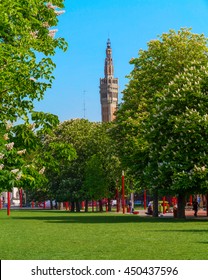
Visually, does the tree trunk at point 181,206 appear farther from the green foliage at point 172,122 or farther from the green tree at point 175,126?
the green foliage at point 172,122

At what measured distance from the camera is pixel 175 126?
53250mm

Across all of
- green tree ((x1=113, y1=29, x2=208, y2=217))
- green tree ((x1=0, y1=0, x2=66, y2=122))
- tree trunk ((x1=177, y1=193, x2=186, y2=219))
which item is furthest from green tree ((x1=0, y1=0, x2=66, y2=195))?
tree trunk ((x1=177, y1=193, x2=186, y2=219))

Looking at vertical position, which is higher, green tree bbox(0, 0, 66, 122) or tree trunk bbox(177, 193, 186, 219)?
green tree bbox(0, 0, 66, 122)

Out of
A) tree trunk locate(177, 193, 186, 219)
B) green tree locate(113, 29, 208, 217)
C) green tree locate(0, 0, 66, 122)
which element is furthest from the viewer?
tree trunk locate(177, 193, 186, 219)

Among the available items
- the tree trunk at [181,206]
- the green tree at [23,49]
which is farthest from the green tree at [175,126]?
the green tree at [23,49]

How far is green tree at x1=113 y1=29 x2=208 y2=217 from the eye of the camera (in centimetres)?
5275

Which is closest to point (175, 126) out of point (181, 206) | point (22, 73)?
point (181, 206)

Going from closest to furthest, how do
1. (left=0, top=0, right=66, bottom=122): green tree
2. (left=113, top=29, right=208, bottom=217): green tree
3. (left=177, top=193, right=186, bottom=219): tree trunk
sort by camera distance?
(left=0, top=0, right=66, bottom=122): green tree < (left=113, top=29, right=208, bottom=217): green tree < (left=177, top=193, right=186, bottom=219): tree trunk

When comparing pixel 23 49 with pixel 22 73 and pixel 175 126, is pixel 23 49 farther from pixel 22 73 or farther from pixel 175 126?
pixel 175 126

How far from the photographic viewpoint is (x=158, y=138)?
186 feet

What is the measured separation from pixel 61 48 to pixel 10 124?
542cm

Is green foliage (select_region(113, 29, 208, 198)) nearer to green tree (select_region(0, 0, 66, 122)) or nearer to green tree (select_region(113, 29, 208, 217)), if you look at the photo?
green tree (select_region(113, 29, 208, 217))

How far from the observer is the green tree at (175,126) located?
5275 cm

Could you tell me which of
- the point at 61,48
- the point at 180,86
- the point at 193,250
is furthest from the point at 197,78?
the point at 193,250
